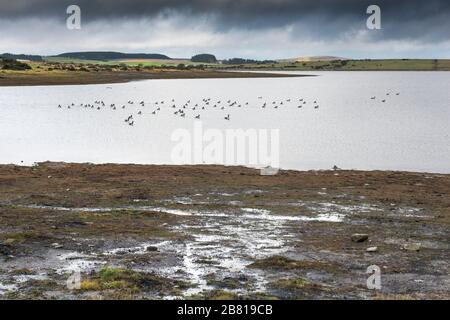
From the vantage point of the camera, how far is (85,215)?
2111cm

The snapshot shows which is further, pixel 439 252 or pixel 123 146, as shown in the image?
pixel 123 146

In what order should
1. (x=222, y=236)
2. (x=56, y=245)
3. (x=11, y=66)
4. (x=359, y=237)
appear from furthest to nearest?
(x=11, y=66), (x=222, y=236), (x=359, y=237), (x=56, y=245)

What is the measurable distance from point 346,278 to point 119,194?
12668 mm

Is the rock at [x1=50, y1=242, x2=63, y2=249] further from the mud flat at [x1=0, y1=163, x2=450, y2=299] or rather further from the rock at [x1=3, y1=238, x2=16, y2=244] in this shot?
the rock at [x1=3, y1=238, x2=16, y2=244]

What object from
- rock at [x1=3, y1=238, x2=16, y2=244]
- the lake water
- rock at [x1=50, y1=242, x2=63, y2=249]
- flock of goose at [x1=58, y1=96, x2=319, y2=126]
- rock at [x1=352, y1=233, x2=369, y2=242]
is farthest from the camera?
flock of goose at [x1=58, y1=96, x2=319, y2=126]

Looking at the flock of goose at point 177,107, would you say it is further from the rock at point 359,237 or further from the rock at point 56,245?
the rock at point 56,245

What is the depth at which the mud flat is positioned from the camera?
1402cm

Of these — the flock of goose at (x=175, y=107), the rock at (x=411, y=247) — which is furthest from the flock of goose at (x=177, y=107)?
the rock at (x=411, y=247)

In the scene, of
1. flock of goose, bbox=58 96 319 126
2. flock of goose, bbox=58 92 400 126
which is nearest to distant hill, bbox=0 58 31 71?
flock of goose, bbox=58 96 319 126

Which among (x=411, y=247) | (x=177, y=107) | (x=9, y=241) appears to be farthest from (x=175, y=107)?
(x=411, y=247)

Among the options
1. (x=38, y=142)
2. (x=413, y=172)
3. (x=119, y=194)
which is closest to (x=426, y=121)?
(x=413, y=172)

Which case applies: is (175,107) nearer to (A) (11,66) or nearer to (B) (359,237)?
(B) (359,237)

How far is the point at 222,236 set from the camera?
18656mm

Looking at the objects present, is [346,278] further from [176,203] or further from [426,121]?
[426,121]
